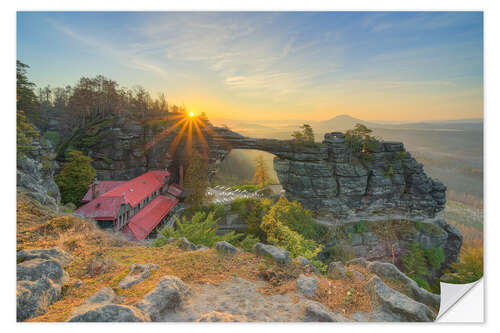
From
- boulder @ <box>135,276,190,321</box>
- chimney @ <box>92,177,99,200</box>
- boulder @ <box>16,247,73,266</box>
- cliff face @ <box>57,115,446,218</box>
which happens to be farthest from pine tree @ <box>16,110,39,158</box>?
cliff face @ <box>57,115,446,218</box>

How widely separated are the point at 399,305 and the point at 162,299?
330cm

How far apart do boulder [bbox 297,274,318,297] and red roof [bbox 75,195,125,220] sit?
24.6ft

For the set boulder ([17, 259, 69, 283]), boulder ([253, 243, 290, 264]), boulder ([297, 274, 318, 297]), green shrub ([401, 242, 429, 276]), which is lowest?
green shrub ([401, 242, 429, 276])

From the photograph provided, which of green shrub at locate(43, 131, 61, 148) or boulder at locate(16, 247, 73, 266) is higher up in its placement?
green shrub at locate(43, 131, 61, 148)

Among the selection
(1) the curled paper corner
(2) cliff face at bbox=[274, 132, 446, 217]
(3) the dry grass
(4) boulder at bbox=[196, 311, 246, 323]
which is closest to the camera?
(4) boulder at bbox=[196, 311, 246, 323]

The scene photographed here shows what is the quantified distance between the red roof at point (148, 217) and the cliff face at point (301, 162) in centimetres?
310

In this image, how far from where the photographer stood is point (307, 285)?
307 centimetres

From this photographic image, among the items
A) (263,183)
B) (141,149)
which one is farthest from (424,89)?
(263,183)

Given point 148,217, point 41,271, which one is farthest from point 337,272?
point 148,217

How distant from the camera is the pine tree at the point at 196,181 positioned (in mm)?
12547

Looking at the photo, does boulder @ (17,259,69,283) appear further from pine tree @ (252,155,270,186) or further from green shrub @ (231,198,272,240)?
pine tree @ (252,155,270,186)

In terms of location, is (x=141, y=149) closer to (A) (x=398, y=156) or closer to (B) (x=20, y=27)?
(B) (x=20, y=27)

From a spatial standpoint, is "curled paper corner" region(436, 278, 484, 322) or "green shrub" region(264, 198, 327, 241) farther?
"green shrub" region(264, 198, 327, 241)

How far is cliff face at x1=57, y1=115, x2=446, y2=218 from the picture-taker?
12352mm
